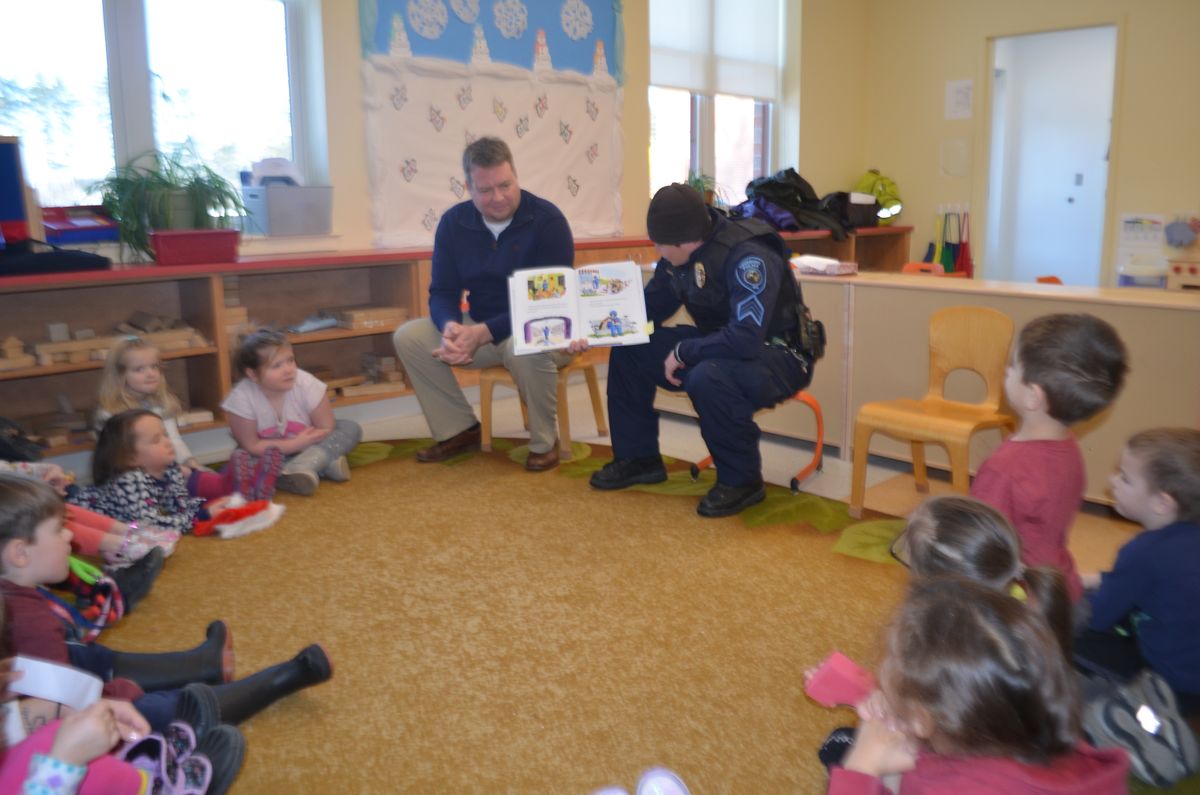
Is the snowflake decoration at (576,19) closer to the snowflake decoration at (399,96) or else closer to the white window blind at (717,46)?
the white window blind at (717,46)

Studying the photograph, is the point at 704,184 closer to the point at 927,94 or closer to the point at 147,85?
the point at 927,94

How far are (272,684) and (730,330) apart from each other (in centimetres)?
169

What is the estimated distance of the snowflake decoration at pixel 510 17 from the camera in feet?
16.4

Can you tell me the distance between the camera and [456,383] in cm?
385

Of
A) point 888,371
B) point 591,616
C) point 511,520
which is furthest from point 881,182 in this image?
point 591,616

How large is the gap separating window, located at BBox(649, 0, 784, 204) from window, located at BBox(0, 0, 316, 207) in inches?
96.5

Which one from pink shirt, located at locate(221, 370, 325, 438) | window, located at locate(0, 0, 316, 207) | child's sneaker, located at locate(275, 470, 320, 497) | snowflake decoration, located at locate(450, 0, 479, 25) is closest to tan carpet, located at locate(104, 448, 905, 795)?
A: child's sneaker, located at locate(275, 470, 320, 497)

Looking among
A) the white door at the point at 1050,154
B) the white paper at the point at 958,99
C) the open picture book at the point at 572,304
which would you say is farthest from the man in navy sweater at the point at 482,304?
the white door at the point at 1050,154

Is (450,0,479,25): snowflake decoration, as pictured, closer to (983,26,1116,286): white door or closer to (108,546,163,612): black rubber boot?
(108,546,163,612): black rubber boot

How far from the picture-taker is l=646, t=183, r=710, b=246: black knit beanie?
9.93 ft

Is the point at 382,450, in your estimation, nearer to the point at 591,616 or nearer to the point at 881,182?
the point at 591,616

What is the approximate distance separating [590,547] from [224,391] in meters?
1.80

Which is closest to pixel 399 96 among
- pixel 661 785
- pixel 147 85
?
pixel 147 85

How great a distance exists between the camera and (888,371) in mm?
3547
